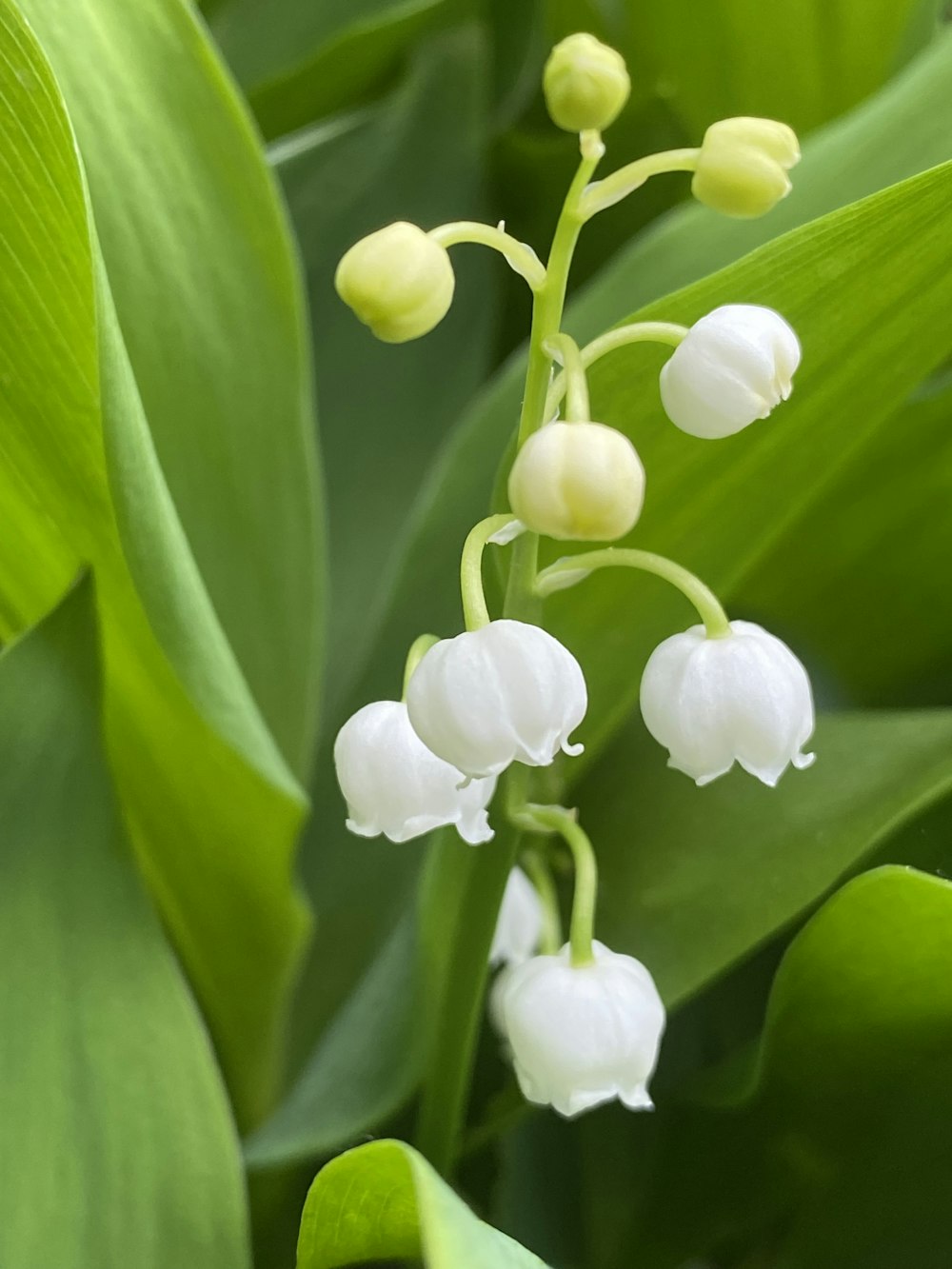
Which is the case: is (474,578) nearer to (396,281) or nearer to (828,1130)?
(396,281)

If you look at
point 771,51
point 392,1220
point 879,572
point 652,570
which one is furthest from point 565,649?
point 771,51

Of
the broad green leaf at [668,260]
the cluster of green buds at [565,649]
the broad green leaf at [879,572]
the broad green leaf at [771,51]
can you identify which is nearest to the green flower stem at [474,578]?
the cluster of green buds at [565,649]

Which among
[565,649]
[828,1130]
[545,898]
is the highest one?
[565,649]

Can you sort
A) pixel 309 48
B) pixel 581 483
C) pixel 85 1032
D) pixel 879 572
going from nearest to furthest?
pixel 581 483 < pixel 85 1032 < pixel 879 572 < pixel 309 48

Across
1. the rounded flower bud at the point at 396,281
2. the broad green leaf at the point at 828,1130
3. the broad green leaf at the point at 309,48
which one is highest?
the rounded flower bud at the point at 396,281

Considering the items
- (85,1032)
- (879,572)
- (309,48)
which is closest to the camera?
(85,1032)

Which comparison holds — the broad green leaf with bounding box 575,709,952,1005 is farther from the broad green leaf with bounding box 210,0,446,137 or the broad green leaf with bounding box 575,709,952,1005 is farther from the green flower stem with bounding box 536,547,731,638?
the broad green leaf with bounding box 210,0,446,137

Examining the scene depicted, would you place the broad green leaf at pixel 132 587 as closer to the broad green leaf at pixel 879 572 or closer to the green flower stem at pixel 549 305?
the green flower stem at pixel 549 305
